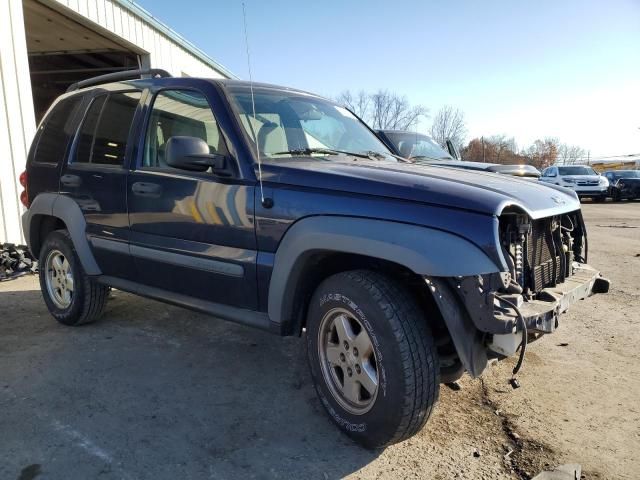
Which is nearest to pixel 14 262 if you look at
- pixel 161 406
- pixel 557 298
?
pixel 161 406

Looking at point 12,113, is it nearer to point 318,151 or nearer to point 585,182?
point 318,151

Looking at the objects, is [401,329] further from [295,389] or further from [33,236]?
[33,236]

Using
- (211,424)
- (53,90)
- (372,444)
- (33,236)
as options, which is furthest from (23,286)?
(53,90)

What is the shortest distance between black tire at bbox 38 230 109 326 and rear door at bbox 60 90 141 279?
365 mm

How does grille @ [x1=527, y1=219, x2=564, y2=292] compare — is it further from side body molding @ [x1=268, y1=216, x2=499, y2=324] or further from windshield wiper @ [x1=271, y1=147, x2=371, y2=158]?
windshield wiper @ [x1=271, y1=147, x2=371, y2=158]

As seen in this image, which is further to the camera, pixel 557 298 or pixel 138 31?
pixel 138 31

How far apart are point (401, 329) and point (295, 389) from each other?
47.3 inches

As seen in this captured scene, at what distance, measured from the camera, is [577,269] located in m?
3.02

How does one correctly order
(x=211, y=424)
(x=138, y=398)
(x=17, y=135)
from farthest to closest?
(x=17, y=135), (x=138, y=398), (x=211, y=424)

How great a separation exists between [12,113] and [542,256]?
7.33 m

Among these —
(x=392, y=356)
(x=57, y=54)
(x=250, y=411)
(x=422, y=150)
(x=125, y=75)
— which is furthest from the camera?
(x=57, y=54)

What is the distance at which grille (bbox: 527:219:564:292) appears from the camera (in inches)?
95.7

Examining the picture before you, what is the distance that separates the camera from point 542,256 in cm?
257

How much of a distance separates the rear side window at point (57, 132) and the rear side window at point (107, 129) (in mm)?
243
